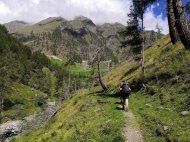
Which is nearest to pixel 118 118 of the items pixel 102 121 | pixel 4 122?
pixel 102 121

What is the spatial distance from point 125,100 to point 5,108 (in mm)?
126049

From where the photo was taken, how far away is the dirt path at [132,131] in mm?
20062

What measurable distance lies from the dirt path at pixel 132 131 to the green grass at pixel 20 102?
10800 cm

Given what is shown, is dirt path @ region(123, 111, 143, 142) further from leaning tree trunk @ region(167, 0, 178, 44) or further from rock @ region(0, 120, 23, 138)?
rock @ region(0, 120, 23, 138)

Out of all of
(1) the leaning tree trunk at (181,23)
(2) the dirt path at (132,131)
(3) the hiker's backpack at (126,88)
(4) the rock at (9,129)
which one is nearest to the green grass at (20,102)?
(4) the rock at (9,129)

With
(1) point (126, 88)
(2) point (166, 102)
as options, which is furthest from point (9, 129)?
(2) point (166, 102)

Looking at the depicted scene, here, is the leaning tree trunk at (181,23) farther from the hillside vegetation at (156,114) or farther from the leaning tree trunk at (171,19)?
the hillside vegetation at (156,114)

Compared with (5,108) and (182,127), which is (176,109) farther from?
(5,108)

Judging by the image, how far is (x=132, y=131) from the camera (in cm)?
2156

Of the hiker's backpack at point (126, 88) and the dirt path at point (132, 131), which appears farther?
the hiker's backpack at point (126, 88)

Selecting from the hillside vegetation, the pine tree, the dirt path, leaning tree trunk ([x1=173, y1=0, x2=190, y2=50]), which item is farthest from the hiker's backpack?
the pine tree

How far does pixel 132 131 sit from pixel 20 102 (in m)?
147

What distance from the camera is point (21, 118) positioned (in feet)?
422

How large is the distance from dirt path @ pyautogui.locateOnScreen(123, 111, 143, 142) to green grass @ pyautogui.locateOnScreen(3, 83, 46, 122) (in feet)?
354
